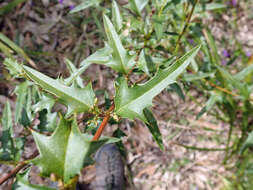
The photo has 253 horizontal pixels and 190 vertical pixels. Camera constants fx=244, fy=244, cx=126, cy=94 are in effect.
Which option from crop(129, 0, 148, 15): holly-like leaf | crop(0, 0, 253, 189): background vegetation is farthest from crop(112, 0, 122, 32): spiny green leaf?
crop(0, 0, 253, 189): background vegetation

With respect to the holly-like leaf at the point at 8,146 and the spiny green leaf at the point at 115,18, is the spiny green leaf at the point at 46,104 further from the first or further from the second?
the spiny green leaf at the point at 115,18

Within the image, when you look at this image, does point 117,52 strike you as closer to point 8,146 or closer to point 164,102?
point 8,146

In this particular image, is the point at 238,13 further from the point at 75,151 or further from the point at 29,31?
the point at 75,151

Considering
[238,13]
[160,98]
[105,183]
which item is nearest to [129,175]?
[105,183]

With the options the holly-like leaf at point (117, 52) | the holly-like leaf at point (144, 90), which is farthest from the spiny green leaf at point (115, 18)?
the holly-like leaf at point (144, 90)

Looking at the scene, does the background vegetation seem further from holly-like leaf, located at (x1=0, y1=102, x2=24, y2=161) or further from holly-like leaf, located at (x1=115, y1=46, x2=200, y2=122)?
holly-like leaf, located at (x1=115, y1=46, x2=200, y2=122)

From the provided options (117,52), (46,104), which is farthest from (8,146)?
(117,52)

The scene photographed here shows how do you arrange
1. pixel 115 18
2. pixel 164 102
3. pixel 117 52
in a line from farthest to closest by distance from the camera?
1. pixel 164 102
2. pixel 115 18
3. pixel 117 52
